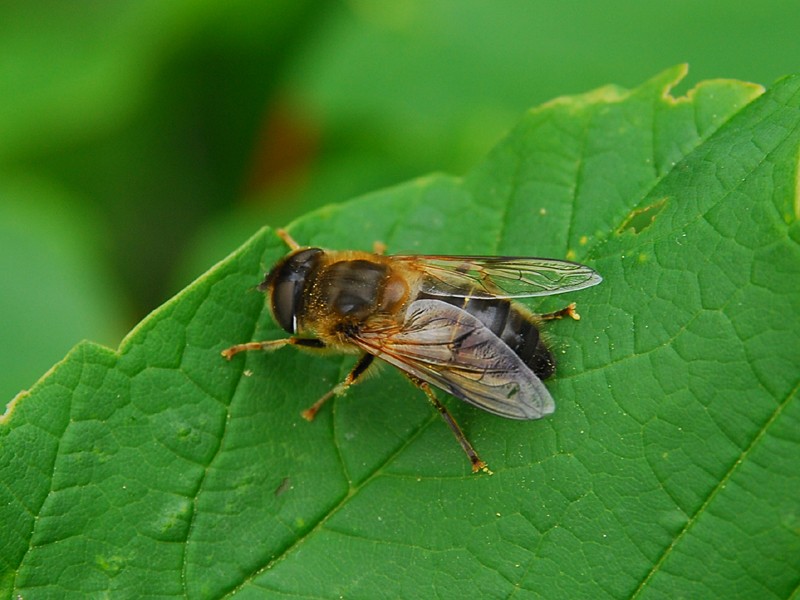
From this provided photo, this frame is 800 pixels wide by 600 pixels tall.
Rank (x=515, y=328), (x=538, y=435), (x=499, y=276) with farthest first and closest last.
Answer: (x=499, y=276)
(x=515, y=328)
(x=538, y=435)

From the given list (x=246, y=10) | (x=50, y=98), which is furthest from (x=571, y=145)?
(x=50, y=98)

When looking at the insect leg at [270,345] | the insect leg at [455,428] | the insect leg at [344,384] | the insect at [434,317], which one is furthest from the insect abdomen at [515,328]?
the insect leg at [270,345]

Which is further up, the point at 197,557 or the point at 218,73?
the point at 218,73

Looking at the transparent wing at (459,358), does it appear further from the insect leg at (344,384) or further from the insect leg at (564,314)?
Answer: the insect leg at (564,314)

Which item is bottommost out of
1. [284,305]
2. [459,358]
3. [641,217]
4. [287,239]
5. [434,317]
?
[459,358]

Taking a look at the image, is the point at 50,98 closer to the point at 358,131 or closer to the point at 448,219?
the point at 358,131

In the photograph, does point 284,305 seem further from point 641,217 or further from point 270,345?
point 641,217

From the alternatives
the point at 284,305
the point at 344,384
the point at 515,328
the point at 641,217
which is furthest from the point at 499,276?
the point at 284,305
